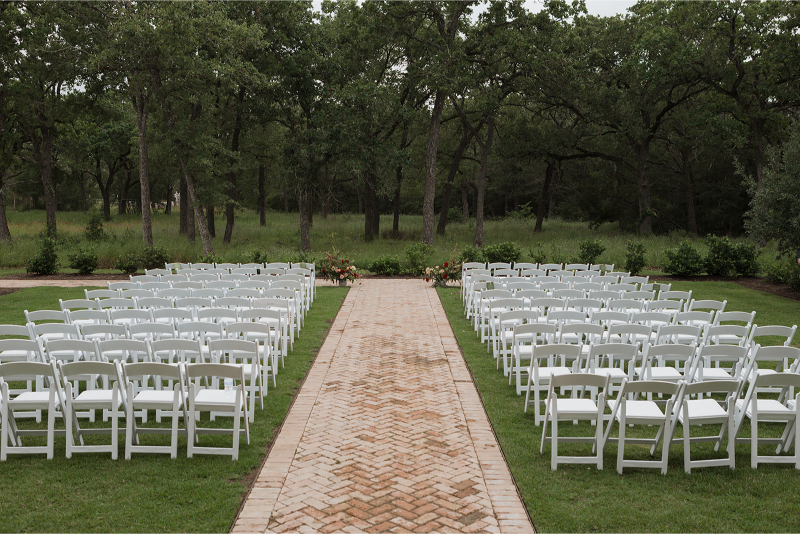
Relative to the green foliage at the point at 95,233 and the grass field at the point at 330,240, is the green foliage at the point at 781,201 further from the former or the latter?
the green foliage at the point at 95,233

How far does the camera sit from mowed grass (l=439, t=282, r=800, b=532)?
14.4ft

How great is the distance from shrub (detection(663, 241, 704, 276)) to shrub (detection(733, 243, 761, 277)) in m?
1.15

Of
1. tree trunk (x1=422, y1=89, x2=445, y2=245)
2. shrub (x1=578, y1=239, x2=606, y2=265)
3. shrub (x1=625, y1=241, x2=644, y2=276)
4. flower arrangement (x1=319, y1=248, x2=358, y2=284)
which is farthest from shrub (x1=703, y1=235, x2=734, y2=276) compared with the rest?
tree trunk (x1=422, y1=89, x2=445, y2=245)

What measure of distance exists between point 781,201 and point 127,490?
55.7ft

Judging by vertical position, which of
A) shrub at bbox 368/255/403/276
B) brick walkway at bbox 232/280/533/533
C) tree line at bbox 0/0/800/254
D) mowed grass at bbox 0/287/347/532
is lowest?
mowed grass at bbox 0/287/347/532

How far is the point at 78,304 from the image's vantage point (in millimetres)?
8852

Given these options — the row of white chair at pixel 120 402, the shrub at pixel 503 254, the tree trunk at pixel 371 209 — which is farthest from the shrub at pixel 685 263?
the row of white chair at pixel 120 402

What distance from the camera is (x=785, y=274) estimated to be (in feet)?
58.6

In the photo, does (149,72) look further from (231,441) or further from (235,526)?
(235,526)

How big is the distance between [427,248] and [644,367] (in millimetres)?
14990

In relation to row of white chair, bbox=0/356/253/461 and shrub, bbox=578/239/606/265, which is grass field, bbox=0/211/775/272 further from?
row of white chair, bbox=0/356/253/461

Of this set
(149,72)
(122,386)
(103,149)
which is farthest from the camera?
(103,149)

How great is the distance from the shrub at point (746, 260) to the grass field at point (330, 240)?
140cm

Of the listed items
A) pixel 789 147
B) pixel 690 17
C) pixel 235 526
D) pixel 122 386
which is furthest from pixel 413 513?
pixel 690 17
